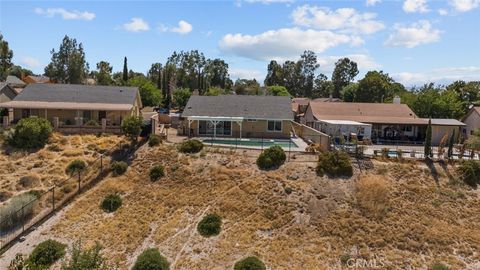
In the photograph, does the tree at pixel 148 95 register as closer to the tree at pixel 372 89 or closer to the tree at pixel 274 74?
the tree at pixel 372 89

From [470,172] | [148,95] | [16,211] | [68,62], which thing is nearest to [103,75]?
[68,62]

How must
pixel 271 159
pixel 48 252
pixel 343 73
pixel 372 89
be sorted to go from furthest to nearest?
pixel 343 73, pixel 372 89, pixel 271 159, pixel 48 252

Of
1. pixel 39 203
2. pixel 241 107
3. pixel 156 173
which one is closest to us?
pixel 39 203

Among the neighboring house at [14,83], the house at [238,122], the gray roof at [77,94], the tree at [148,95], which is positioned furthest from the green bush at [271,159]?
the neighboring house at [14,83]

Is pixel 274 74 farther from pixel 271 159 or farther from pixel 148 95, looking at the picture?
pixel 271 159

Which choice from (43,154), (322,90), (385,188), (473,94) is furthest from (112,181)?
(322,90)

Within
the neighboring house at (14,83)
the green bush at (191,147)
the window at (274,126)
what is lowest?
the green bush at (191,147)
